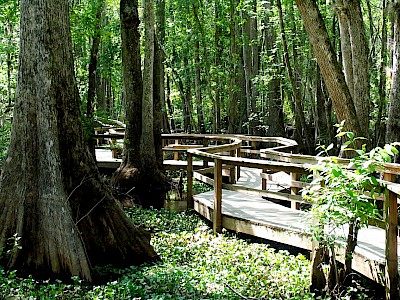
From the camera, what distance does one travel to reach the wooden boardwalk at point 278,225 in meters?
5.68

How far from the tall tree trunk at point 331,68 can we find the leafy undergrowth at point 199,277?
2.72 metres

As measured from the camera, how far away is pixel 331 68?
8.62m

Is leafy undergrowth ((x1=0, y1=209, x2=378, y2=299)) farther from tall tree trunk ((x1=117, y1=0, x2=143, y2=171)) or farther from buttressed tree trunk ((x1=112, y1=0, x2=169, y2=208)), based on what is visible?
tall tree trunk ((x1=117, y1=0, x2=143, y2=171))

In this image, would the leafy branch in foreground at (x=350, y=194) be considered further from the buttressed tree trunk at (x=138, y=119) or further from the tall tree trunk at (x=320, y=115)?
the tall tree trunk at (x=320, y=115)

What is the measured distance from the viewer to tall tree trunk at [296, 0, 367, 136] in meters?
8.57

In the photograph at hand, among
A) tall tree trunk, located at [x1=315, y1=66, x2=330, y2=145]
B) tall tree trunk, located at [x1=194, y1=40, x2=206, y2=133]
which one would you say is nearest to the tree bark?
tall tree trunk, located at [x1=194, y1=40, x2=206, y2=133]

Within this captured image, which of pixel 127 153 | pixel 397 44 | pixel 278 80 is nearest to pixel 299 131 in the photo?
pixel 278 80

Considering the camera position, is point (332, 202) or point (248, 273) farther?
point (248, 273)

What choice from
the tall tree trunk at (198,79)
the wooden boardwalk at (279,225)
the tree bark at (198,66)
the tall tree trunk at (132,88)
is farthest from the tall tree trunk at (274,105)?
the wooden boardwalk at (279,225)

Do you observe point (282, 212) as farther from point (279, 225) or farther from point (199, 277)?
point (199, 277)

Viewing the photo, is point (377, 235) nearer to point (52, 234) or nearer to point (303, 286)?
point (303, 286)

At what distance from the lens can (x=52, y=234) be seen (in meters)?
6.32

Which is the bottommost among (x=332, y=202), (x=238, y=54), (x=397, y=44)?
(x=332, y=202)

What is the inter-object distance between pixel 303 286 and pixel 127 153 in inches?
364
